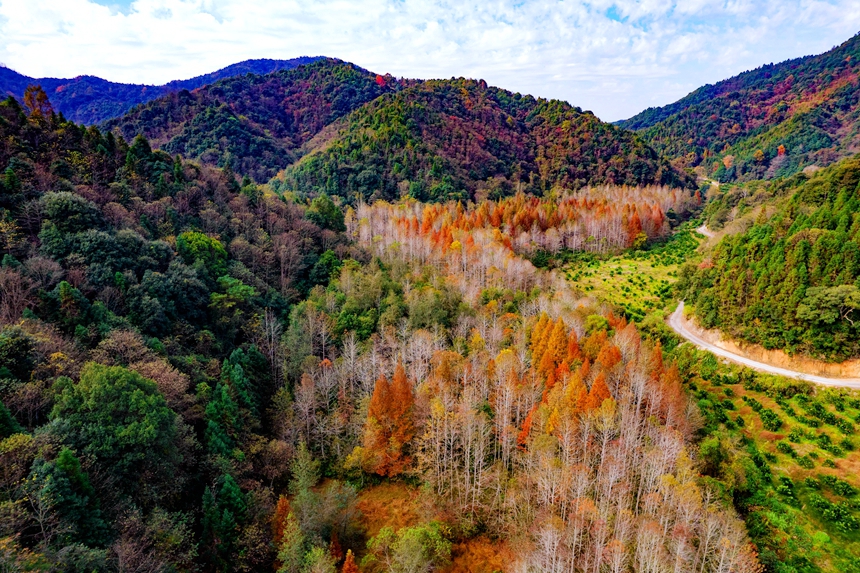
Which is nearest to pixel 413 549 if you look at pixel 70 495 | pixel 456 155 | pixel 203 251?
pixel 70 495

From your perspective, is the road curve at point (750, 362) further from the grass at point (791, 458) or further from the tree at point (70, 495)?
the tree at point (70, 495)

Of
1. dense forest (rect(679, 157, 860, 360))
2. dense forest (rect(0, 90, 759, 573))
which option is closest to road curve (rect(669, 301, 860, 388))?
dense forest (rect(679, 157, 860, 360))

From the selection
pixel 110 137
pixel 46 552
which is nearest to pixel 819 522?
pixel 46 552

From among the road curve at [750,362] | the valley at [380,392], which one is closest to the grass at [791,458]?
the valley at [380,392]

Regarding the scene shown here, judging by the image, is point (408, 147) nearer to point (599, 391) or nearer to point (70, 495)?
point (599, 391)

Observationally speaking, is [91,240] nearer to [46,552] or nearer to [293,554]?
[46,552]

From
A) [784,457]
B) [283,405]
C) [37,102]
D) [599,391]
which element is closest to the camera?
[599,391]
